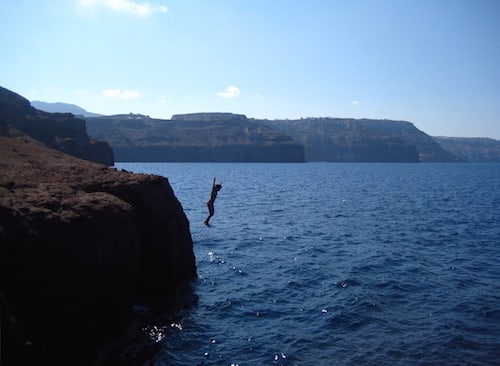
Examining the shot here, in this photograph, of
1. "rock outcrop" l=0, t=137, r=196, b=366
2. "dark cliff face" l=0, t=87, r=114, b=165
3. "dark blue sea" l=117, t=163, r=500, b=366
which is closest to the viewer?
"rock outcrop" l=0, t=137, r=196, b=366

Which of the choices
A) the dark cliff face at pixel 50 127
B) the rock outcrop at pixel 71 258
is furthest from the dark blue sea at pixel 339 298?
the dark cliff face at pixel 50 127

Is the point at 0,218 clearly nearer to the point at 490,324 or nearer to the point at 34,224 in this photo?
the point at 34,224

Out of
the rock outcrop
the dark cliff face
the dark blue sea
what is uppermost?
the dark cliff face

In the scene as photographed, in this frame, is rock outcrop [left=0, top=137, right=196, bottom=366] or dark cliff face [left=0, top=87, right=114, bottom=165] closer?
rock outcrop [left=0, top=137, right=196, bottom=366]

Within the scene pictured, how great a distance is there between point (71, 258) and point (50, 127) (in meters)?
85.2

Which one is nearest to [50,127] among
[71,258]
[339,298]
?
[339,298]

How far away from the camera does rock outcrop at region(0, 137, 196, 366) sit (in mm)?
8984

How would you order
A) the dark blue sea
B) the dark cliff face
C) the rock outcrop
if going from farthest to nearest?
the dark cliff face < the dark blue sea < the rock outcrop

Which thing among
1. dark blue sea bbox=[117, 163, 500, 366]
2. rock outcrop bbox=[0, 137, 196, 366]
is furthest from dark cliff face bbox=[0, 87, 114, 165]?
rock outcrop bbox=[0, 137, 196, 366]

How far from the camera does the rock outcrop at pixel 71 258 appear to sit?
8984 mm

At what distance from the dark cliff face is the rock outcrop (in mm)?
69015

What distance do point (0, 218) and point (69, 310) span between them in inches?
116

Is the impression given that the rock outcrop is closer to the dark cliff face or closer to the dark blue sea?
the dark blue sea

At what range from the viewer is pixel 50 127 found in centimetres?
8481
